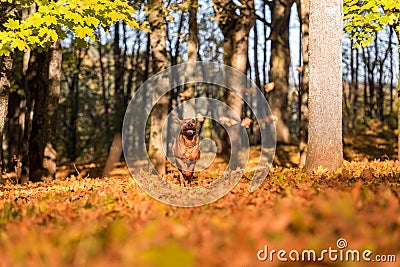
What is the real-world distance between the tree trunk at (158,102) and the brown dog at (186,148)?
20.5 ft

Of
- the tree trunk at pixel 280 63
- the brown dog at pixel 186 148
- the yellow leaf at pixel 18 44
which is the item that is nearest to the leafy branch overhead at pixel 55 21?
the yellow leaf at pixel 18 44

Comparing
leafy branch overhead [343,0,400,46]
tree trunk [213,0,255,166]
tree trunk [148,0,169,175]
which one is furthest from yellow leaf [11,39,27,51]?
tree trunk [213,0,255,166]

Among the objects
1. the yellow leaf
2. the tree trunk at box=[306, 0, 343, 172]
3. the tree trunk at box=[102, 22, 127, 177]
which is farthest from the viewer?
the tree trunk at box=[102, 22, 127, 177]

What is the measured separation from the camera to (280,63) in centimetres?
2527

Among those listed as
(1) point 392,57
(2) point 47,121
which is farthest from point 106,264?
(1) point 392,57

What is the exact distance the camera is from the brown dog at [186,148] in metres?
9.79

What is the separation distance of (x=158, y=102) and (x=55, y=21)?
24.8ft

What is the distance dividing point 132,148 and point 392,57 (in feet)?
88.9

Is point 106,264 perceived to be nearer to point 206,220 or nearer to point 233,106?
point 206,220

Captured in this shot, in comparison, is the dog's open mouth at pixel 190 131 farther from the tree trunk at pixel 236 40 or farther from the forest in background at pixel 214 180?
the tree trunk at pixel 236 40

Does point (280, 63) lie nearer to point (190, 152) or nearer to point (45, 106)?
point (45, 106)

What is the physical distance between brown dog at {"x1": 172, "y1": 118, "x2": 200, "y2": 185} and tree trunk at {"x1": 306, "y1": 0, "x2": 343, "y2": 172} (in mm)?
2474

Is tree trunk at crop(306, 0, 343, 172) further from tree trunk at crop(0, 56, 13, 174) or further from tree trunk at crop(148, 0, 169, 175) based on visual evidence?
tree trunk at crop(148, 0, 169, 175)

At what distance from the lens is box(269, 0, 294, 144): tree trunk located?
82.7ft
